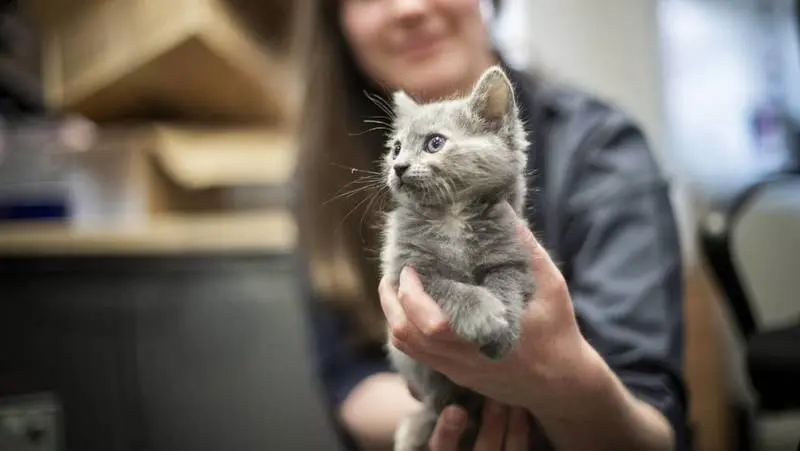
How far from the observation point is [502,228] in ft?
1.40

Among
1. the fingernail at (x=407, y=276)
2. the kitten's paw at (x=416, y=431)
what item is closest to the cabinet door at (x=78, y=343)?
the kitten's paw at (x=416, y=431)

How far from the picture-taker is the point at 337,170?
0.55 meters

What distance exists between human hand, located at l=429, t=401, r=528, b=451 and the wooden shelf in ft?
2.83

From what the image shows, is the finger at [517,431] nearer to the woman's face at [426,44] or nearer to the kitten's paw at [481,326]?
the kitten's paw at [481,326]

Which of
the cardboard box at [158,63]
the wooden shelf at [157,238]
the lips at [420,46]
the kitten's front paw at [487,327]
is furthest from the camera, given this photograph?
the wooden shelf at [157,238]

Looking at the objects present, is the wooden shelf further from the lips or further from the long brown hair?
the lips

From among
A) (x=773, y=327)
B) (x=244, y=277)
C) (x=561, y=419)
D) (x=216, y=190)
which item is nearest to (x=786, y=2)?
(x=773, y=327)

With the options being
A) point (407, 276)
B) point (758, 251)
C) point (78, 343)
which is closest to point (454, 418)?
point (407, 276)

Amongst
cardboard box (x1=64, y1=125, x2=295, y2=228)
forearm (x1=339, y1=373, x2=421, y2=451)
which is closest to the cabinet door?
cardboard box (x1=64, y1=125, x2=295, y2=228)

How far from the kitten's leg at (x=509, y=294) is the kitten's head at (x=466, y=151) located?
48mm

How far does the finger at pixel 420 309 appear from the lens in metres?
0.40

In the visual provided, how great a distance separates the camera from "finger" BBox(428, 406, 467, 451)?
1.52 ft

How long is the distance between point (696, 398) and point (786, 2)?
0.34 metres

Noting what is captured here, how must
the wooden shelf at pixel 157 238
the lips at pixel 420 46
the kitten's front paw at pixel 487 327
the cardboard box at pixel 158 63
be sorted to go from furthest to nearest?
the wooden shelf at pixel 157 238 → the cardboard box at pixel 158 63 → the lips at pixel 420 46 → the kitten's front paw at pixel 487 327
